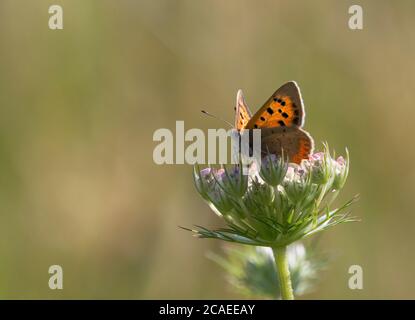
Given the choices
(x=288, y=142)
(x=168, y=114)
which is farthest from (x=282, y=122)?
(x=168, y=114)

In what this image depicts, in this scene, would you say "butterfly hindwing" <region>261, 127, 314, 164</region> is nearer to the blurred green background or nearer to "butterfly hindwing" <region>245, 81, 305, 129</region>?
"butterfly hindwing" <region>245, 81, 305, 129</region>

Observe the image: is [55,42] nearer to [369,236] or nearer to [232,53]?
[232,53]

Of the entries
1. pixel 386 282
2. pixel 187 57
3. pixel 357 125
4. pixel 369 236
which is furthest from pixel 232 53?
pixel 386 282

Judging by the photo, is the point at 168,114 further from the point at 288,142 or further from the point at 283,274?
the point at 283,274

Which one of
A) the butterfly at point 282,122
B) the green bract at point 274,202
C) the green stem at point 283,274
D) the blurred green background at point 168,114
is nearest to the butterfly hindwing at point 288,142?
the butterfly at point 282,122

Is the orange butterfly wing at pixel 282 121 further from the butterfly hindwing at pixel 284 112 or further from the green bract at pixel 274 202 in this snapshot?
the green bract at pixel 274 202

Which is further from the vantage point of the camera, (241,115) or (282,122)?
(241,115)
